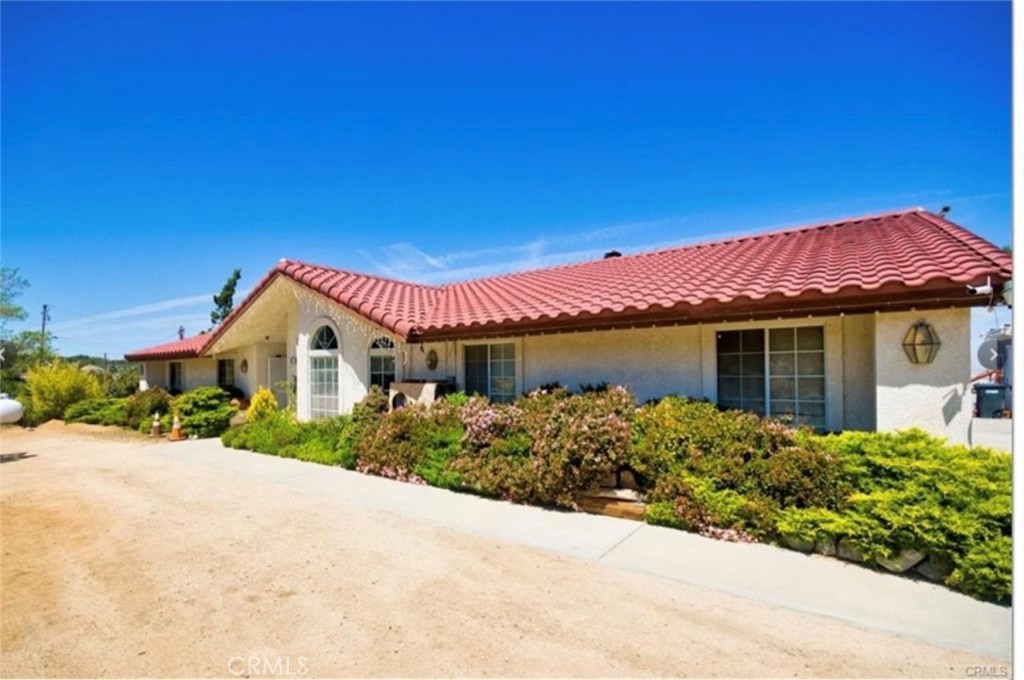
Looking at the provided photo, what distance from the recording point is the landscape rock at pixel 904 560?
16.7ft

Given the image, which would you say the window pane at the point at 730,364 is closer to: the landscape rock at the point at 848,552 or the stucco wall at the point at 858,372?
the stucco wall at the point at 858,372

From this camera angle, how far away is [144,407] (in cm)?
1992

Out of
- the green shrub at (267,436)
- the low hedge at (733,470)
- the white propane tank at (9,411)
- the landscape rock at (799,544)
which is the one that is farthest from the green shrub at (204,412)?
the landscape rock at (799,544)

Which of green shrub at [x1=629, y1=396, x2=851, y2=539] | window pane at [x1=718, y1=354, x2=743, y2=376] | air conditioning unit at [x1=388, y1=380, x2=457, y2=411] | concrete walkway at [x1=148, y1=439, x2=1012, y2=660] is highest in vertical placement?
window pane at [x1=718, y1=354, x2=743, y2=376]

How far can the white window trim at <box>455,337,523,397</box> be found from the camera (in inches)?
463

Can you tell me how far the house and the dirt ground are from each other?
191 inches

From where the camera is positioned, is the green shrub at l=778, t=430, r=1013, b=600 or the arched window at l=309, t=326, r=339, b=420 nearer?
the green shrub at l=778, t=430, r=1013, b=600

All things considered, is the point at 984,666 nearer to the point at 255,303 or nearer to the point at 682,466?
the point at 682,466

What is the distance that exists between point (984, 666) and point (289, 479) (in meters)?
10.7

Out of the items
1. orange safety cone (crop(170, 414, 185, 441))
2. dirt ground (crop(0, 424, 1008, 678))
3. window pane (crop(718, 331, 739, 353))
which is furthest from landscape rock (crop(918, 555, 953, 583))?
orange safety cone (crop(170, 414, 185, 441))

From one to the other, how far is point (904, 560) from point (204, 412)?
1982cm

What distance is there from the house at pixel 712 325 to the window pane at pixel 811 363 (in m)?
0.04

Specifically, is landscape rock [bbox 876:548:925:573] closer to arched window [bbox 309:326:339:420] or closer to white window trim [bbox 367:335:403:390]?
white window trim [bbox 367:335:403:390]

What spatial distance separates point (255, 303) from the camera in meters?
16.2
